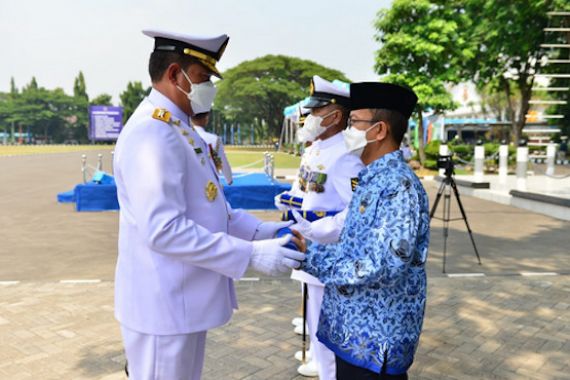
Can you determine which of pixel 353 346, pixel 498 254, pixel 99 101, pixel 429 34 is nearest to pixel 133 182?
pixel 353 346

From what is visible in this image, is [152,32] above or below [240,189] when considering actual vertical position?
above

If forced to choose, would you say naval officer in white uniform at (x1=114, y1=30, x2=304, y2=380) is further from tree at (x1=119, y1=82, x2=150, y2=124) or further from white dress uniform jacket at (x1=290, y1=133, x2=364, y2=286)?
tree at (x1=119, y1=82, x2=150, y2=124)

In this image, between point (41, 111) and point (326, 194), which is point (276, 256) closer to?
point (326, 194)

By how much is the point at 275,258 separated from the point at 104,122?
22111mm

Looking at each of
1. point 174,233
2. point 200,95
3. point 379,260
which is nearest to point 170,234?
point 174,233

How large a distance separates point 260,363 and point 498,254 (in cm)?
522

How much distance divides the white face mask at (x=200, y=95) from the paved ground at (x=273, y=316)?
2.29 meters

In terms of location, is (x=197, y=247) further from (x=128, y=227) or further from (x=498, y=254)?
(x=498, y=254)

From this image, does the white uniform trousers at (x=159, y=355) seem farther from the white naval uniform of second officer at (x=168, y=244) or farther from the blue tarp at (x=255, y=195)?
the blue tarp at (x=255, y=195)

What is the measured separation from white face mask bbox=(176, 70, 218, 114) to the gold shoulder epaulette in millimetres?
155

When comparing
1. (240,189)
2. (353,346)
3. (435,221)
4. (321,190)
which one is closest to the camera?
(353,346)

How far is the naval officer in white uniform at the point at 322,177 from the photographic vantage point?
3.12 meters

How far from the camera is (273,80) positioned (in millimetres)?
54844

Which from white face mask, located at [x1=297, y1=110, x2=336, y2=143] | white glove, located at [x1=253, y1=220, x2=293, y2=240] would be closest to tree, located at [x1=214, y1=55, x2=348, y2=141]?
white face mask, located at [x1=297, y1=110, x2=336, y2=143]
